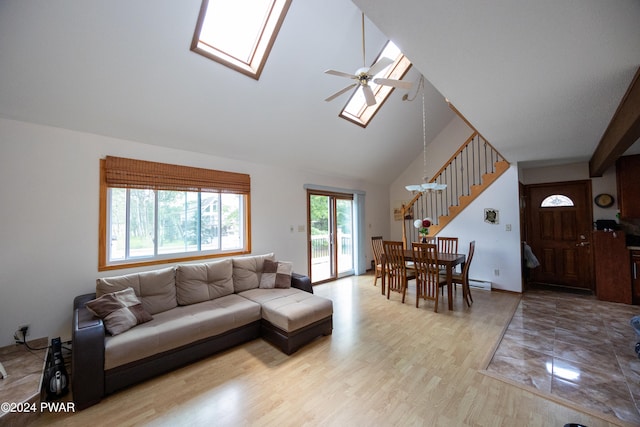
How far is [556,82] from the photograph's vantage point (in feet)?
6.62

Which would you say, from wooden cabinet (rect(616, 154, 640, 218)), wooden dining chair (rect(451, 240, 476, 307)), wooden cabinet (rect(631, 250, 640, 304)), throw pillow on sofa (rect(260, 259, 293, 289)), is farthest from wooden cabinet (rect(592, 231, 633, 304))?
throw pillow on sofa (rect(260, 259, 293, 289))

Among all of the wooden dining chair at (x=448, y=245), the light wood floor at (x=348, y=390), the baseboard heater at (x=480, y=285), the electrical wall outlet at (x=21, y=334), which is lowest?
the light wood floor at (x=348, y=390)

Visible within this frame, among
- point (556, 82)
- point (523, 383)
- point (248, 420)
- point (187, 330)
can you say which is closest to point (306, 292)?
point (187, 330)

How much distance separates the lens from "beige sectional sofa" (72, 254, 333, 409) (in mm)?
1965

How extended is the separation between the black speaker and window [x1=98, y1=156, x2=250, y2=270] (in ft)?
3.42

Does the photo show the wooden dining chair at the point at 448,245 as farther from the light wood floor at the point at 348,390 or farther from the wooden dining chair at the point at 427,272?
the light wood floor at the point at 348,390

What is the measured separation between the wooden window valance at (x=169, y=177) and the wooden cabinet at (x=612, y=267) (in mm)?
5864

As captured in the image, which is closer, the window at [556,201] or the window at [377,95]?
the window at [377,95]

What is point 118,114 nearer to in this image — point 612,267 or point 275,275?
point 275,275

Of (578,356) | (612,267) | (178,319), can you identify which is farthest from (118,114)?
(612,267)

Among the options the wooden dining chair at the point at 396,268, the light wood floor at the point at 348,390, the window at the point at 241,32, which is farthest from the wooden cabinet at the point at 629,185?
the window at the point at 241,32

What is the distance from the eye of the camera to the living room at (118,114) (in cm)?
215

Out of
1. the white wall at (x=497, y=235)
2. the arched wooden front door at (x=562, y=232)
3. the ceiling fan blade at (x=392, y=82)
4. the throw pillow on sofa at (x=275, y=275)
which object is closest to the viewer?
the ceiling fan blade at (x=392, y=82)

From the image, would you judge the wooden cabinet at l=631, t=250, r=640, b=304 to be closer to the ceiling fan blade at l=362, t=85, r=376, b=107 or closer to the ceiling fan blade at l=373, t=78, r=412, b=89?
the ceiling fan blade at l=373, t=78, r=412, b=89
